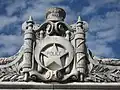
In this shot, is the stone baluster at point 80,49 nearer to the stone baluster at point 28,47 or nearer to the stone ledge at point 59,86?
the stone ledge at point 59,86

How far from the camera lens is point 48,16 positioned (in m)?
12.5

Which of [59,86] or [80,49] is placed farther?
[80,49]

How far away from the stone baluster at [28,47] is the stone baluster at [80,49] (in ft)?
5.31

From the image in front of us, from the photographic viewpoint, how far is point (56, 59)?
452 inches

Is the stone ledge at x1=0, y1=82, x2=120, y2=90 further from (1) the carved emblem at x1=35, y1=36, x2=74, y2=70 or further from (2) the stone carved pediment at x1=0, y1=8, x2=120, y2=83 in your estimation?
(1) the carved emblem at x1=35, y1=36, x2=74, y2=70

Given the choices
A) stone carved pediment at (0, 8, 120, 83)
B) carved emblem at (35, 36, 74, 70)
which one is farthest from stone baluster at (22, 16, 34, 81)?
carved emblem at (35, 36, 74, 70)

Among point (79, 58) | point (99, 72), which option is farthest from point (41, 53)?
point (99, 72)

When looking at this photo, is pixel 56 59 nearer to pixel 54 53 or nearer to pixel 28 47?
pixel 54 53

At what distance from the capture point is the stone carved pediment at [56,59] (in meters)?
11.4

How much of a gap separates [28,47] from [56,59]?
109cm

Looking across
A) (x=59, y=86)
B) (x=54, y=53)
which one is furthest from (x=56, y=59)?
(x=59, y=86)

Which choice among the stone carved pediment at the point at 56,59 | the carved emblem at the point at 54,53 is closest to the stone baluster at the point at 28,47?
the stone carved pediment at the point at 56,59

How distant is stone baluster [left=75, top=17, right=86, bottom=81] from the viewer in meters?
11.5

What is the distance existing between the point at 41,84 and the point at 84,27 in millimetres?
2716
